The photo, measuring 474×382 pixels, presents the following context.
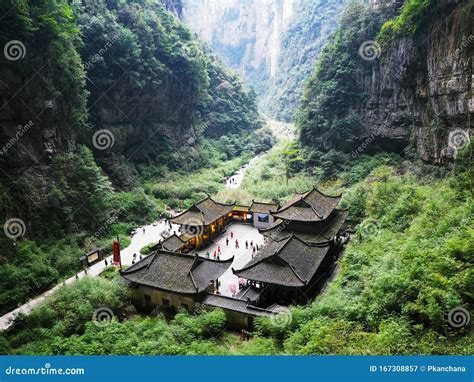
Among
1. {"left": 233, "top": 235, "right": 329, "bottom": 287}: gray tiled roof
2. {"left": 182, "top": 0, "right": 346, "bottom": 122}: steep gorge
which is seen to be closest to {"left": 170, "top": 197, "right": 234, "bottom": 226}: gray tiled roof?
{"left": 233, "top": 235, "right": 329, "bottom": 287}: gray tiled roof

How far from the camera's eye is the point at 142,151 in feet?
171

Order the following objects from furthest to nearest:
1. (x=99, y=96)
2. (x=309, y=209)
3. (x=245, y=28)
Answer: (x=245, y=28), (x=99, y=96), (x=309, y=209)

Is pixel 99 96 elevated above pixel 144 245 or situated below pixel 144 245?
above

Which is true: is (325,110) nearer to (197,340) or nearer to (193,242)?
(193,242)

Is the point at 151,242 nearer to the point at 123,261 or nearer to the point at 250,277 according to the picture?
the point at 123,261

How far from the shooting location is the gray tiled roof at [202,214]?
33.0 metres

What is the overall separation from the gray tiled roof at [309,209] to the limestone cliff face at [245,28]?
126385 millimetres

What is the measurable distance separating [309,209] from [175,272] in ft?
35.6

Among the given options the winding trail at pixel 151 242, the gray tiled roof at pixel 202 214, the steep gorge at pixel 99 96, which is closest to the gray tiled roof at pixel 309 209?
the winding trail at pixel 151 242

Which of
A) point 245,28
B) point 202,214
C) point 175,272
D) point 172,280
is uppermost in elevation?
point 245,28

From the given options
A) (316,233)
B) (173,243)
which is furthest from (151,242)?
Result: (316,233)

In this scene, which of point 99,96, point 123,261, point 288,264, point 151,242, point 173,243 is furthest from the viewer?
point 99,96

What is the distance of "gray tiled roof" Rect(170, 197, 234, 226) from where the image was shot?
33.0m

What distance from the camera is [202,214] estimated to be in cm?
3369
